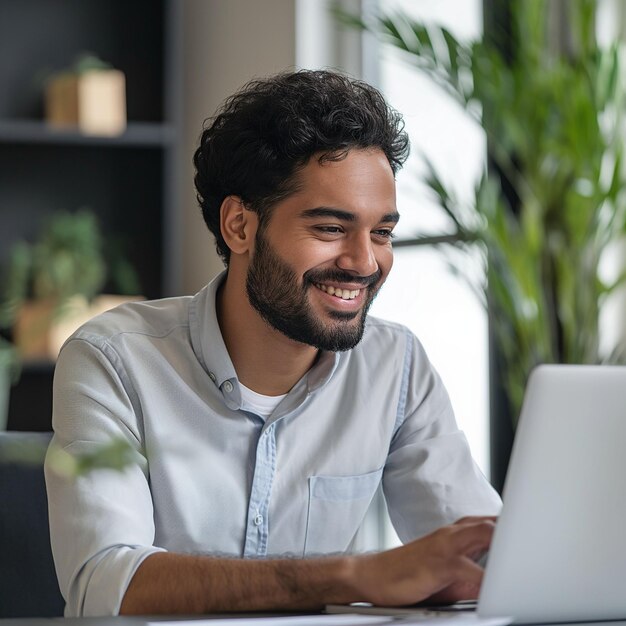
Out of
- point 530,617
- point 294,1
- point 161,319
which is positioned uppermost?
point 294,1

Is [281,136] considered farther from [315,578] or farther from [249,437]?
[315,578]

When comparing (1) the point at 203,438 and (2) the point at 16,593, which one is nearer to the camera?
(2) the point at 16,593

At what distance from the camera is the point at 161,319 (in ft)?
5.73

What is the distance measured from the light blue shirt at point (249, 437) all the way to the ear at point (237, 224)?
0.11 metres

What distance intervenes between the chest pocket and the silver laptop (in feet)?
2.31

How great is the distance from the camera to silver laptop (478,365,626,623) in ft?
3.12

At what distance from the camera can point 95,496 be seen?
4.53 feet

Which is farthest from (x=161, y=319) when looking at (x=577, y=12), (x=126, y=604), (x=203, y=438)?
(x=577, y=12)

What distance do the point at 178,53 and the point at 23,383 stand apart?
1223 mm

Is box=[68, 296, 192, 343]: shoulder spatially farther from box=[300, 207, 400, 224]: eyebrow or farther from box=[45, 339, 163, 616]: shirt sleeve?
box=[300, 207, 400, 224]: eyebrow

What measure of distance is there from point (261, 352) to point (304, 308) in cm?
10

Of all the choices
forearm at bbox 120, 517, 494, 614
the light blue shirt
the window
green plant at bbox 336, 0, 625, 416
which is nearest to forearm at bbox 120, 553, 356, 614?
forearm at bbox 120, 517, 494, 614

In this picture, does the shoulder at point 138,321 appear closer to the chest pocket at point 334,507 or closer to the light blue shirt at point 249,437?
the light blue shirt at point 249,437

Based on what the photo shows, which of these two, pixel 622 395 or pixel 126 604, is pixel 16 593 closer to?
pixel 126 604
